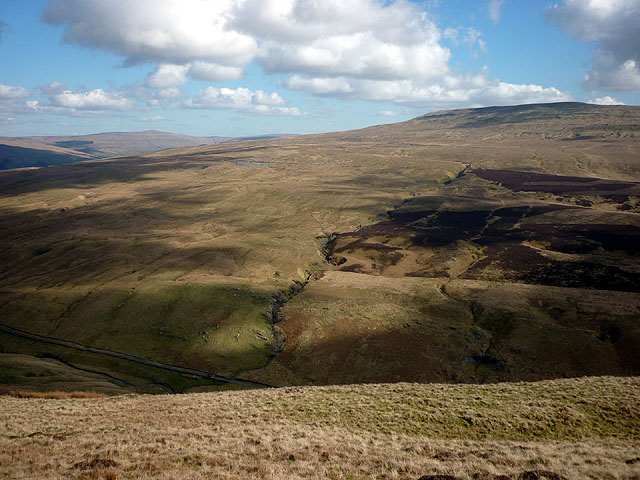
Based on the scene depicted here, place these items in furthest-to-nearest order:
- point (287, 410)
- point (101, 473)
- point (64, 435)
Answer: point (287, 410)
point (64, 435)
point (101, 473)

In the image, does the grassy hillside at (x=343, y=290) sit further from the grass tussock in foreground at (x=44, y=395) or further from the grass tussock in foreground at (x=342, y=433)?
the grass tussock in foreground at (x=342, y=433)

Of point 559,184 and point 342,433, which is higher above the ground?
point 559,184

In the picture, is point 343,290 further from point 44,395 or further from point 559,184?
point 559,184

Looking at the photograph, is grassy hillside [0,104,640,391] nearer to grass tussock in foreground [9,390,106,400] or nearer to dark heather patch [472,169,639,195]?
dark heather patch [472,169,639,195]

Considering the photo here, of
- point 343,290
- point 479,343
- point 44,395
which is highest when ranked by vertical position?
point 44,395

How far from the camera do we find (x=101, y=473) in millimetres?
17828

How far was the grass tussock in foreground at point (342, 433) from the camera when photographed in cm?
1848

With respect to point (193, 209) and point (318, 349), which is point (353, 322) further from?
point (193, 209)

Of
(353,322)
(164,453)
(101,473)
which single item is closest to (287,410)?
(164,453)

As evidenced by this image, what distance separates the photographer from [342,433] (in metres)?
24.8

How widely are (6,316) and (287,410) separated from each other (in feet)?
267

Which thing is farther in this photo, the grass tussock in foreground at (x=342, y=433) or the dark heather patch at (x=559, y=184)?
the dark heather patch at (x=559, y=184)

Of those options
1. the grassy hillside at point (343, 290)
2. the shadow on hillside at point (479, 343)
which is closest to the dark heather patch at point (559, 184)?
the grassy hillside at point (343, 290)

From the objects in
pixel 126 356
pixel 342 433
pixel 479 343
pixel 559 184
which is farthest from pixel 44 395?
pixel 559 184
